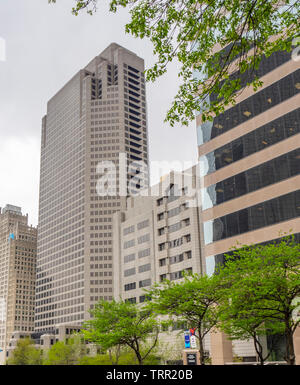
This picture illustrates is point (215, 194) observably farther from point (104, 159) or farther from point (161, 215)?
point (104, 159)

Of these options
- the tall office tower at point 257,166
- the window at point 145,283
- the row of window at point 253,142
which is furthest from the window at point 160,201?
the tall office tower at point 257,166

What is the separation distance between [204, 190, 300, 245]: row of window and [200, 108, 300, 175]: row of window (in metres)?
6.35

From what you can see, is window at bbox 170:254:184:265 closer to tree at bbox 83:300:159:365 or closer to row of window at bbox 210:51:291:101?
tree at bbox 83:300:159:365

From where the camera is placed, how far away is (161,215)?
104m

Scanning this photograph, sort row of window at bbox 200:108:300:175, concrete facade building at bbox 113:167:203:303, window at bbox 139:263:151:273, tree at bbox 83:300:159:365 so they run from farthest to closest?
window at bbox 139:263:151:273
concrete facade building at bbox 113:167:203:303
tree at bbox 83:300:159:365
row of window at bbox 200:108:300:175

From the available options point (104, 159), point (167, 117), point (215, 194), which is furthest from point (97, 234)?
point (167, 117)

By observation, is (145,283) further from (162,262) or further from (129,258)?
(129,258)

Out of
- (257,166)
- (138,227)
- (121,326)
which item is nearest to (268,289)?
(257,166)

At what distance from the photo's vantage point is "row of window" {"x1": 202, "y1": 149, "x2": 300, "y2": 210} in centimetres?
4469

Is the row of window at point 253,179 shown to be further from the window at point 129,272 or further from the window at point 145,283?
the window at point 129,272

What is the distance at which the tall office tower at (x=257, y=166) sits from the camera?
4481cm

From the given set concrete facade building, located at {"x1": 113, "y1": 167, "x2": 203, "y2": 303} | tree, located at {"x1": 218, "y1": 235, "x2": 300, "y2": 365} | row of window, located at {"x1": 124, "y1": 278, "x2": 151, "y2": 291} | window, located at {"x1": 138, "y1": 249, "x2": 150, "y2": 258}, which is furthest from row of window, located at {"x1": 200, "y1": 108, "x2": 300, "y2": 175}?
row of window, located at {"x1": 124, "y1": 278, "x2": 151, "y2": 291}

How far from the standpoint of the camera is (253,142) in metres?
49.2

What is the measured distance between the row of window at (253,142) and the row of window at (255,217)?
635 cm
